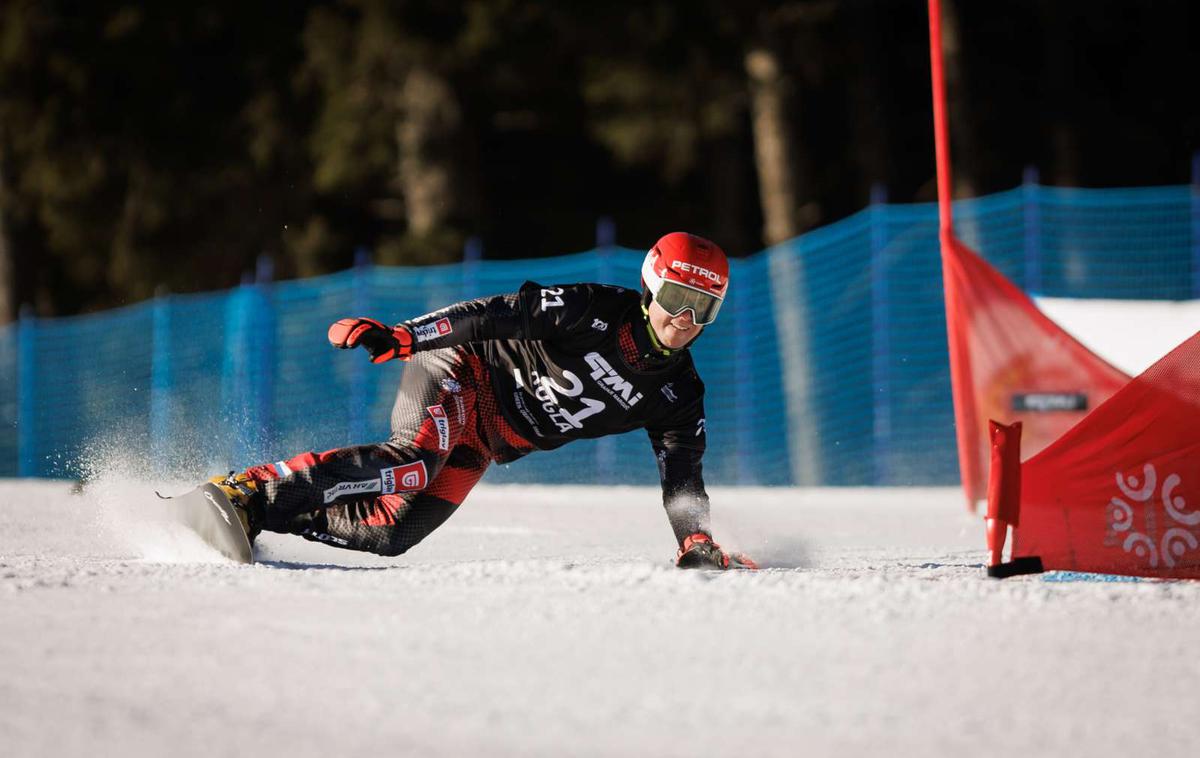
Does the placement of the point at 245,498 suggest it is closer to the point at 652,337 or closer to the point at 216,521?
the point at 216,521

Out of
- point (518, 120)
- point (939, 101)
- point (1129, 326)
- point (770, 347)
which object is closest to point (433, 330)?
point (939, 101)

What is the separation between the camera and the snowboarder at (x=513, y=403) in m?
5.57

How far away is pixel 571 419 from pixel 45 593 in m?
2.13

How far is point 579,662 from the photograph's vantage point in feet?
12.2

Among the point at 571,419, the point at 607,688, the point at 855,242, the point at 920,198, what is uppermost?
the point at 920,198

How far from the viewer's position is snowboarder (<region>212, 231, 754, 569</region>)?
5566 mm

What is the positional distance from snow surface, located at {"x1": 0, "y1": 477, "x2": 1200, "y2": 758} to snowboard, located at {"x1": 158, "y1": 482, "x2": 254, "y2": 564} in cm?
10

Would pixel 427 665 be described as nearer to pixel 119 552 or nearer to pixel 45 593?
pixel 45 593

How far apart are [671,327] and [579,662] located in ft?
7.09

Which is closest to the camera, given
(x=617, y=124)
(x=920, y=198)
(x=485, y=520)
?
(x=485, y=520)

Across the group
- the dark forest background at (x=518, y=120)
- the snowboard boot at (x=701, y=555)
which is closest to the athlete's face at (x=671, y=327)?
the snowboard boot at (x=701, y=555)

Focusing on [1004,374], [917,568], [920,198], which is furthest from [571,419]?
[920,198]

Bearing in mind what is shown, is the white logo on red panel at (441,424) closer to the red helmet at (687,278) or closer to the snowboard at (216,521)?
the snowboard at (216,521)

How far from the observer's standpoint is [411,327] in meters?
5.41
